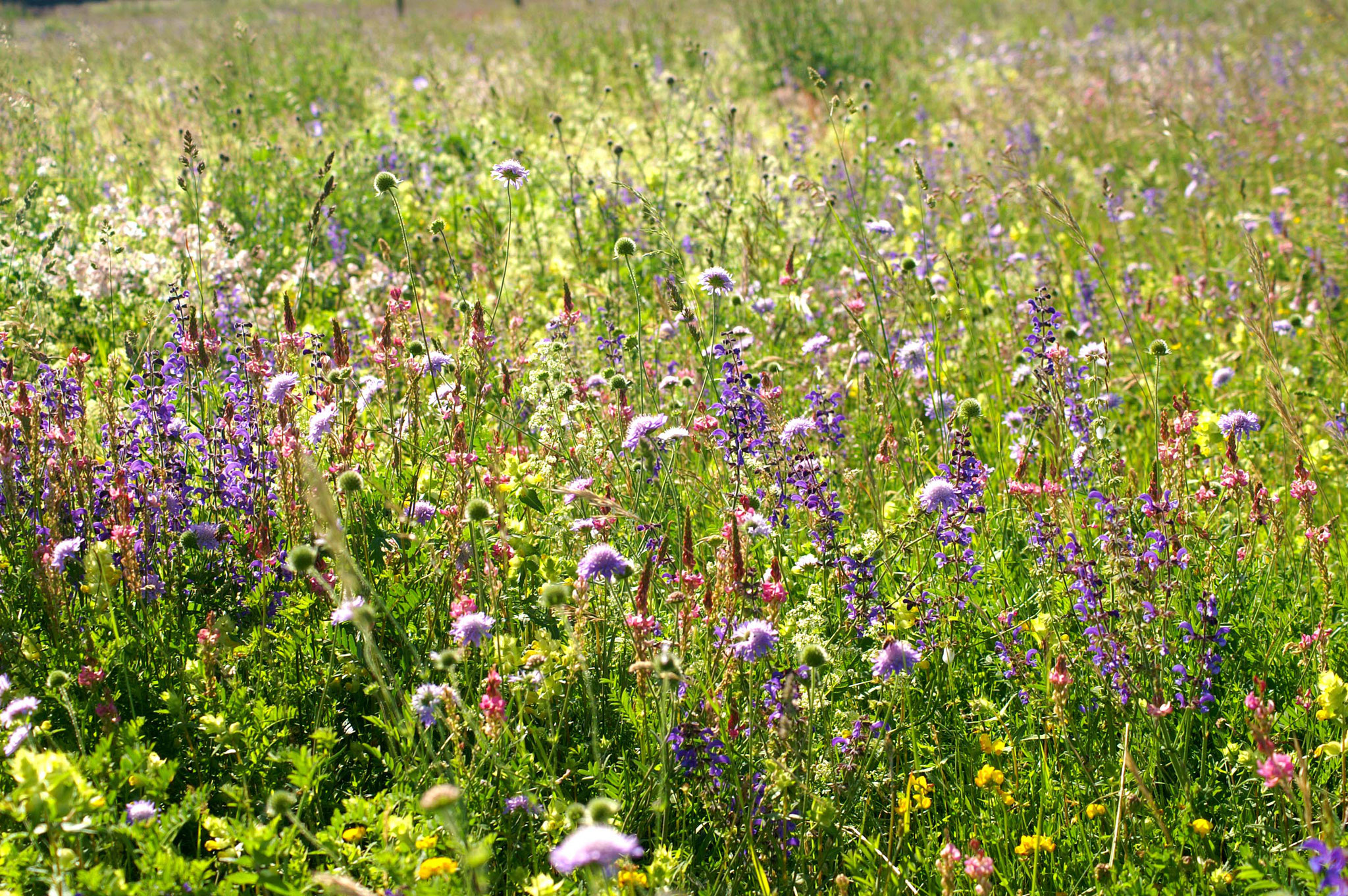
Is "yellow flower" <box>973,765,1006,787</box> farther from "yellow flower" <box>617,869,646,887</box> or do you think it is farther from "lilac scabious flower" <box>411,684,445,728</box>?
"lilac scabious flower" <box>411,684,445,728</box>

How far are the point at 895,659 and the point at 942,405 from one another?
141 centimetres

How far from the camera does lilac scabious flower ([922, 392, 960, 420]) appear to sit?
307cm

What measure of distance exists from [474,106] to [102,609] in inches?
237

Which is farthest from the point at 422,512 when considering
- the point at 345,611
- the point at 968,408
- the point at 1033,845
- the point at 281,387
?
the point at 1033,845

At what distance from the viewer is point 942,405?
308cm

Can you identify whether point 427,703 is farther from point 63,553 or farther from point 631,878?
point 63,553

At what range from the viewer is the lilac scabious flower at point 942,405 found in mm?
3072

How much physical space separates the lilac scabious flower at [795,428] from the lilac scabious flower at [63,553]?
1557mm

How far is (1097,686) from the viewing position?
211 centimetres

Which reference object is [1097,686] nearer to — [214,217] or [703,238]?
[703,238]

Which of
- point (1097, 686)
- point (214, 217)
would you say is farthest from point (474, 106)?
point (1097, 686)

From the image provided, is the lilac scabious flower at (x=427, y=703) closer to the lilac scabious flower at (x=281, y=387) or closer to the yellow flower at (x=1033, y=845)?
the lilac scabious flower at (x=281, y=387)

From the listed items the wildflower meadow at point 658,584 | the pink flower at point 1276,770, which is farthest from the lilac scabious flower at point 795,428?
the pink flower at point 1276,770

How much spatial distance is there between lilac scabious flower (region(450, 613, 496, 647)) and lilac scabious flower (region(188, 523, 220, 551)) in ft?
2.41
